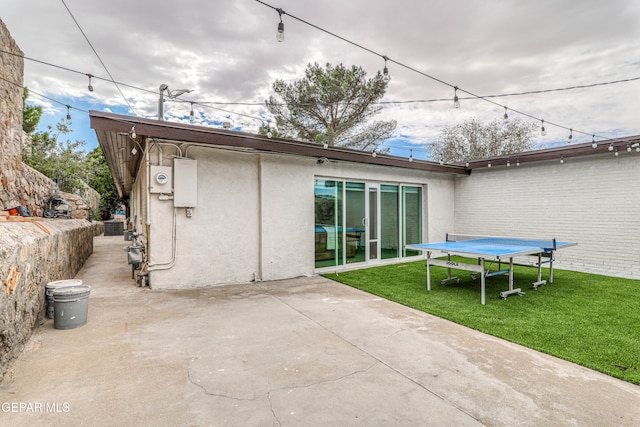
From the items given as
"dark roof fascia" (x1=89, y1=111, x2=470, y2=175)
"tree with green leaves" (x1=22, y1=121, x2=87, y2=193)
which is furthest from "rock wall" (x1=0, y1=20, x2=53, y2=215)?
"dark roof fascia" (x1=89, y1=111, x2=470, y2=175)

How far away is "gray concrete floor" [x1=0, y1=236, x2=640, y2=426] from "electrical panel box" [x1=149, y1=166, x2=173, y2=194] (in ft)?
7.00

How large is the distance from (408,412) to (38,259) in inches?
173

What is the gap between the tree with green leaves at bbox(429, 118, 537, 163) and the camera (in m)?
17.8

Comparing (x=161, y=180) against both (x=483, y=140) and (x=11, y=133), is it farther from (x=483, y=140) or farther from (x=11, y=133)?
(x=483, y=140)

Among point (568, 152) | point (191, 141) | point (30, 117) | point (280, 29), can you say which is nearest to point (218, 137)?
point (191, 141)

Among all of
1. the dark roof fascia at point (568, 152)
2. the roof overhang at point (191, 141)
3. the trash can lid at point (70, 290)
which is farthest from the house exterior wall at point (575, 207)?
the trash can lid at point (70, 290)

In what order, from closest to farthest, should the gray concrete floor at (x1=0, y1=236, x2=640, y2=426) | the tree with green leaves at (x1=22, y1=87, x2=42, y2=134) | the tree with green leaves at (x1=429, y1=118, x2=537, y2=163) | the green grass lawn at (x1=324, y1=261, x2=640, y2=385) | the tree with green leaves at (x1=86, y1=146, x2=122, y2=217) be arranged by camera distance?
the gray concrete floor at (x1=0, y1=236, x2=640, y2=426) < the green grass lawn at (x1=324, y1=261, x2=640, y2=385) < the tree with green leaves at (x1=22, y1=87, x2=42, y2=134) < the tree with green leaves at (x1=429, y1=118, x2=537, y2=163) < the tree with green leaves at (x1=86, y1=146, x2=122, y2=217)

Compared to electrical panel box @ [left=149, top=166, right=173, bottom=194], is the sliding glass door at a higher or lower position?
lower

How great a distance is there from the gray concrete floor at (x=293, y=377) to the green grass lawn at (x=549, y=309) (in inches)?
12.9

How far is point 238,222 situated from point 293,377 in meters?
4.08

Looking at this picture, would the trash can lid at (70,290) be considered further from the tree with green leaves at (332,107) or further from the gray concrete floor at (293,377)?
the tree with green leaves at (332,107)

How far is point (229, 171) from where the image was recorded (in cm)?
607

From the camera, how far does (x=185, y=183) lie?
18.1 feet

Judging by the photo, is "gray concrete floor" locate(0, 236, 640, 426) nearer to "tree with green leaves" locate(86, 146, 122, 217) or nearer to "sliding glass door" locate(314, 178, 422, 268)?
"sliding glass door" locate(314, 178, 422, 268)
